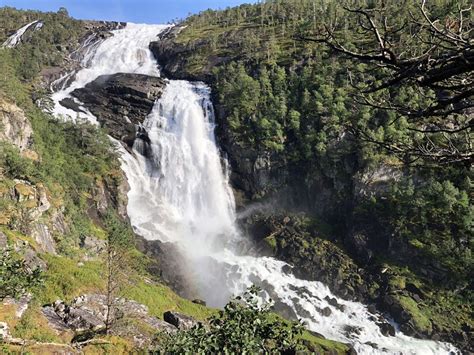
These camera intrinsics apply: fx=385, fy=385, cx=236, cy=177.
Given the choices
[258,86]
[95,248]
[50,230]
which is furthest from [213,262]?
[258,86]

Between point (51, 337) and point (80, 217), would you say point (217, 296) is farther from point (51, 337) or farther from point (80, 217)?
point (51, 337)

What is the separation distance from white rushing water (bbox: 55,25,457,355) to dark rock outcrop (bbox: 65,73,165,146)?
5.78 ft

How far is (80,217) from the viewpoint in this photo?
3653cm

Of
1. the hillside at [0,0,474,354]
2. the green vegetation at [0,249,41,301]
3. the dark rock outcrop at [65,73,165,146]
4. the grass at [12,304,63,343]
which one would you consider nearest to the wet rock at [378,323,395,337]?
the hillside at [0,0,474,354]

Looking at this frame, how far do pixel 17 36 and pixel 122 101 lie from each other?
178 ft

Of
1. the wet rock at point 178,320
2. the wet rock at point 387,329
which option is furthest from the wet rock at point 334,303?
the wet rock at point 178,320

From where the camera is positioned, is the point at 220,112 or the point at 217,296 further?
the point at 220,112

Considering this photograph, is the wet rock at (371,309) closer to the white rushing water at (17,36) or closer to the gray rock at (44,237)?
the gray rock at (44,237)

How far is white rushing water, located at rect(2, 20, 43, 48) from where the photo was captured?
294 ft

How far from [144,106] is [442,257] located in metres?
44.4

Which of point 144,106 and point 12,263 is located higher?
point 144,106

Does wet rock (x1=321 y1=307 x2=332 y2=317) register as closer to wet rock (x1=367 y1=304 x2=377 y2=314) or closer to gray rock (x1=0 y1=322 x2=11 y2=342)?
wet rock (x1=367 y1=304 x2=377 y2=314)

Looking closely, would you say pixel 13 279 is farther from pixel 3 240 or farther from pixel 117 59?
pixel 117 59

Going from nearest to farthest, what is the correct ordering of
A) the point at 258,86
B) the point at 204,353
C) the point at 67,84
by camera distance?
1. the point at 204,353
2. the point at 258,86
3. the point at 67,84
